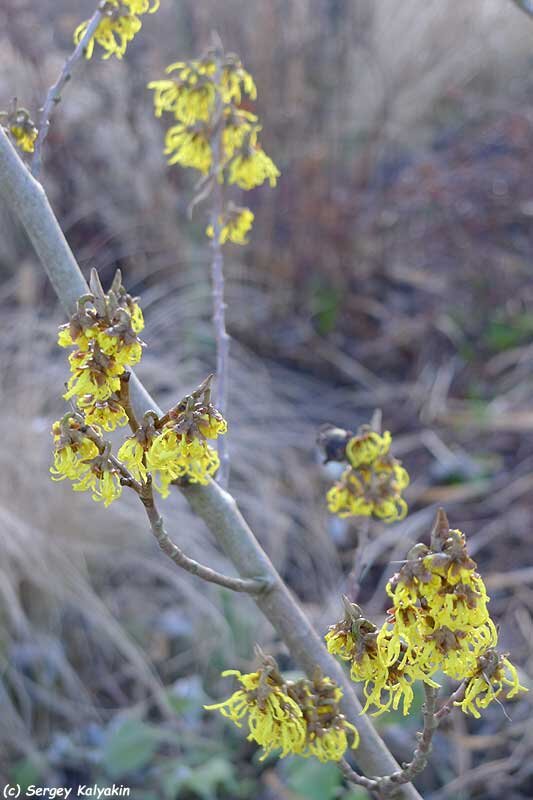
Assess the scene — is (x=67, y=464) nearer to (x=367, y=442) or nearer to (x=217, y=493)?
(x=217, y=493)

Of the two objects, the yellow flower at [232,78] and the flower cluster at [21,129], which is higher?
the yellow flower at [232,78]

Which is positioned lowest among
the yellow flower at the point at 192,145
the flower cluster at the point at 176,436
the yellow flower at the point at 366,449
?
the flower cluster at the point at 176,436

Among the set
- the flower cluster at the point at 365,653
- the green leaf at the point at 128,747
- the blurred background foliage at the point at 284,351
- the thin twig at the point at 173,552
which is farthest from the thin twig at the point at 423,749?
the green leaf at the point at 128,747

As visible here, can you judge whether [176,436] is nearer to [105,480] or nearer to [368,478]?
[105,480]

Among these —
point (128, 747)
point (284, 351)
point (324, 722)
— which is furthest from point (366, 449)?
point (284, 351)

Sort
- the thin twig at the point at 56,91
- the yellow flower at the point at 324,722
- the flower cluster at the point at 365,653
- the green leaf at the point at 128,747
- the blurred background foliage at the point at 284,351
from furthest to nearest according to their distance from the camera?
the blurred background foliage at the point at 284,351 < the green leaf at the point at 128,747 < the thin twig at the point at 56,91 < the yellow flower at the point at 324,722 < the flower cluster at the point at 365,653

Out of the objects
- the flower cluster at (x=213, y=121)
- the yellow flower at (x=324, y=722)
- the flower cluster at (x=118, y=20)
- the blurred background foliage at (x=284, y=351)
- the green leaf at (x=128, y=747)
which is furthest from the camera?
the blurred background foliage at (x=284, y=351)

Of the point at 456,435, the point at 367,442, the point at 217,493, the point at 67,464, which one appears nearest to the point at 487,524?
the point at 456,435

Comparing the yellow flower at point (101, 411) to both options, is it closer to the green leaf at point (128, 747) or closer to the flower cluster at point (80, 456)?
the flower cluster at point (80, 456)

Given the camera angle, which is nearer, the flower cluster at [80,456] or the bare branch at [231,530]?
the flower cluster at [80,456]
